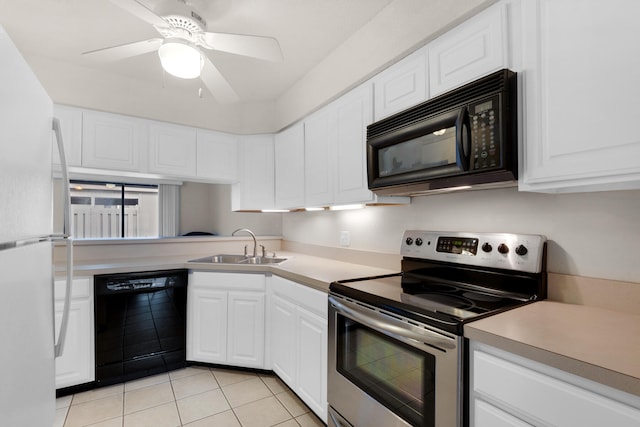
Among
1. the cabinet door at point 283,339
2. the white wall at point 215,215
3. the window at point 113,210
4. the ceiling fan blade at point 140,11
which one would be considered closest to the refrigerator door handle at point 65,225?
the ceiling fan blade at point 140,11

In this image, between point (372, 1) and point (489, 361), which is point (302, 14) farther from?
point (489, 361)

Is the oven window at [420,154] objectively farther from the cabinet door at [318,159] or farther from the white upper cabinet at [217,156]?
the white upper cabinet at [217,156]

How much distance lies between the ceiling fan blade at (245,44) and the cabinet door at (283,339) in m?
1.57

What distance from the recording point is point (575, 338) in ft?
2.98

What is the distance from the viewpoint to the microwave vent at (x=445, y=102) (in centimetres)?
120

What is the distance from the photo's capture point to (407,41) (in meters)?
1.67

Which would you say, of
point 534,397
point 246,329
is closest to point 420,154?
point 534,397

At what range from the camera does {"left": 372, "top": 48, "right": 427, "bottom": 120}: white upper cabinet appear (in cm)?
161

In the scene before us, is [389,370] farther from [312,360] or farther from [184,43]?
[184,43]

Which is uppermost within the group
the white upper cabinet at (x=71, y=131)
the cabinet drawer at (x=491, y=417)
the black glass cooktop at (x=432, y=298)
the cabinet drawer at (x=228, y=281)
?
the white upper cabinet at (x=71, y=131)

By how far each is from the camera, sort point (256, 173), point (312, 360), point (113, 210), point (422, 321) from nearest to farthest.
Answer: point (422, 321) → point (312, 360) → point (256, 173) → point (113, 210)

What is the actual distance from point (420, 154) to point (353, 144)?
23.5 inches

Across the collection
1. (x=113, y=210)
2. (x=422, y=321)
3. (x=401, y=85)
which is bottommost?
(x=422, y=321)

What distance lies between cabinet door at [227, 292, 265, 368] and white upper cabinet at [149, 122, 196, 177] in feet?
4.34
